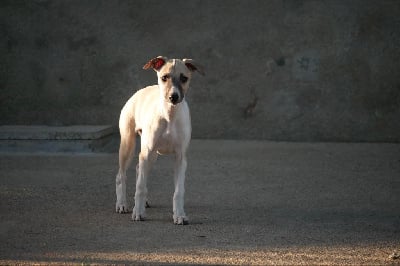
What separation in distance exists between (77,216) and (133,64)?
17.8ft

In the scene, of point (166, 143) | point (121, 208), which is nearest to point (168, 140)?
point (166, 143)

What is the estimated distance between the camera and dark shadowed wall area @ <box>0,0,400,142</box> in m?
10.9

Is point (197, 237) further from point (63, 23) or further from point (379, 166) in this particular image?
point (63, 23)

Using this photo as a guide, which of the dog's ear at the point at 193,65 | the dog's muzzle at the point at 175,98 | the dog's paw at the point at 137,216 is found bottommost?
the dog's paw at the point at 137,216

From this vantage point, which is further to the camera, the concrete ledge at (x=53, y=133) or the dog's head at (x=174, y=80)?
the concrete ledge at (x=53, y=133)

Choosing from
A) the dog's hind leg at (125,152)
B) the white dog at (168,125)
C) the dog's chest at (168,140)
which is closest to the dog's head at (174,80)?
the white dog at (168,125)

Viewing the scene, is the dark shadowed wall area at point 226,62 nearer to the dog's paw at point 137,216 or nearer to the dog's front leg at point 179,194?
the dog's front leg at point 179,194

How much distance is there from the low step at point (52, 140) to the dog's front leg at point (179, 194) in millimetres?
4031

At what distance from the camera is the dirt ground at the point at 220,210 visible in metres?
4.91

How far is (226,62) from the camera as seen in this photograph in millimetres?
11117

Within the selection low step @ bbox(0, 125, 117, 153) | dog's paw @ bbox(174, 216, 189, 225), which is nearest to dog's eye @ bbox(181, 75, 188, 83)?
dog's paw @ bbox(174, 216, 189, 225)

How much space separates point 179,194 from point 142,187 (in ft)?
1.15

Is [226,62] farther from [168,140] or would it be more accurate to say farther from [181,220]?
[181,220]

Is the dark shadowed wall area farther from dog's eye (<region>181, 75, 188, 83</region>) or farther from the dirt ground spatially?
dog's eye (<region>181, 75, 188, 83</region>)
